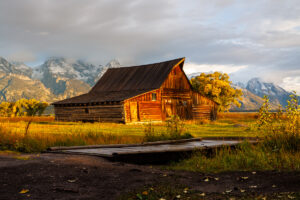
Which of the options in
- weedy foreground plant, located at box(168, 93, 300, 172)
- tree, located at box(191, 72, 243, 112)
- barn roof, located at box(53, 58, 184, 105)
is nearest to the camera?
weedy foreground plant, located at box(168, 93, 300, 172)

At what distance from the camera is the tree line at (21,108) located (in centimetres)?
6948

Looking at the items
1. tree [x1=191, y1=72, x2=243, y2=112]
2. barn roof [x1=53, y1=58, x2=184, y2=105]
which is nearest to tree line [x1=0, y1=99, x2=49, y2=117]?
barn roof [x1=53, y1=58, x2=184, y2=105]

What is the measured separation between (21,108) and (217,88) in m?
51.6

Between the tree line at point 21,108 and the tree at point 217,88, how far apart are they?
122 feet

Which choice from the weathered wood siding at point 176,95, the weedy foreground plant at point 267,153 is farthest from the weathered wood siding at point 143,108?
the weedy foreground plant at point 267,153

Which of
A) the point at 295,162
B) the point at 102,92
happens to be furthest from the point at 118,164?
the point at 102,92

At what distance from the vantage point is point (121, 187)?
18.1ft

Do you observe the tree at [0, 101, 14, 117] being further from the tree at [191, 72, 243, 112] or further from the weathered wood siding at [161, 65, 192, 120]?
the weathered wood siding at [161, 65, 192, 120]

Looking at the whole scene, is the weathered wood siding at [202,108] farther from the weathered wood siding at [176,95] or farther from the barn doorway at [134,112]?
the barn doorway at [134,112]

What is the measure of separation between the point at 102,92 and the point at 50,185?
1398 inches

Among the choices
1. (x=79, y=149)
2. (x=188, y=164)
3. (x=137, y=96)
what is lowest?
(x=188, y=164)

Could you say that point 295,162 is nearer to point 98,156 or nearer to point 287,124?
point 287,124

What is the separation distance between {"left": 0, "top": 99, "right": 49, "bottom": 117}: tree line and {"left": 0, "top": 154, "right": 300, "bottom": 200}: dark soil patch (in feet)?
217

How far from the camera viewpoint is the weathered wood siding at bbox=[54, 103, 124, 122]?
3219 centimetres
